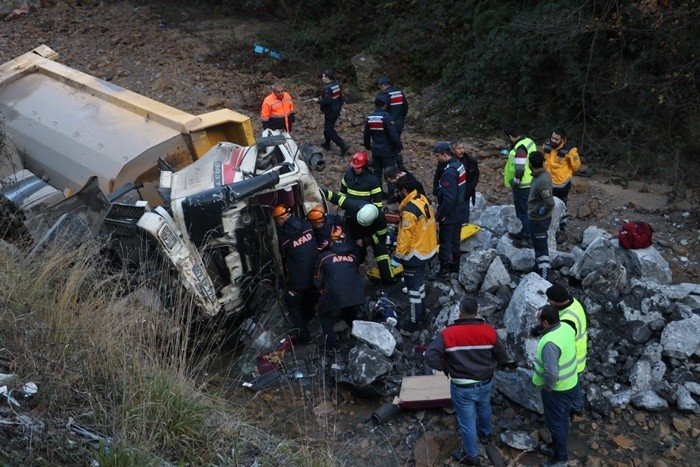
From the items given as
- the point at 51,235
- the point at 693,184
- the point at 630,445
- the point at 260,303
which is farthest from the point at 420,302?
the point at 693,184

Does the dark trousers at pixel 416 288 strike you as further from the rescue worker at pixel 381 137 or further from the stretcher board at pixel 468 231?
the rescue worker at pixel 381 137

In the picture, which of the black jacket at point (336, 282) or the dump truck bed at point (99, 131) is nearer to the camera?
the black jacket at point (336, 282)

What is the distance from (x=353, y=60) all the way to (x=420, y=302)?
7290 mm

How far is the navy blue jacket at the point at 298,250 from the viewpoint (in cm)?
574

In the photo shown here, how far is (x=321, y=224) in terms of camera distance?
5.95m

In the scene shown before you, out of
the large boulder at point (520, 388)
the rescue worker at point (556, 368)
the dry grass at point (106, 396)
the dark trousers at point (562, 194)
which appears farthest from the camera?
the dark trousers at point (562, 194)

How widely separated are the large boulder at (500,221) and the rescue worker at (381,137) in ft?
4.58

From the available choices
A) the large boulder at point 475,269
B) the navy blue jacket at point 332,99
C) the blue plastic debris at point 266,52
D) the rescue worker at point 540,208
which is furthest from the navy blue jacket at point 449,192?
the blue plastic debris at point 266,52

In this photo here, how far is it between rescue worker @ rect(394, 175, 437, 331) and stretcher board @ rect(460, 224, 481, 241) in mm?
1026

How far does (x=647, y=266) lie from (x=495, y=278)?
4.44 ft

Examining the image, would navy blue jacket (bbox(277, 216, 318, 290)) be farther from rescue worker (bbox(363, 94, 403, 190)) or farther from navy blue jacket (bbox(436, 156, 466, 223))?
rescue worker (bbox(363, 94, 403, 190))

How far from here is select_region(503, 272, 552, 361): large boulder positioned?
5613mm

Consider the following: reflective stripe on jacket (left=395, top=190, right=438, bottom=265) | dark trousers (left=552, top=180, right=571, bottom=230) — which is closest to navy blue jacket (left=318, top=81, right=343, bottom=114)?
dark trousers (left=552, top=180, right=571, bottom=230)

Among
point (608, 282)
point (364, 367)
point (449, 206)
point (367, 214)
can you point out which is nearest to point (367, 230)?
point (367, 214)
